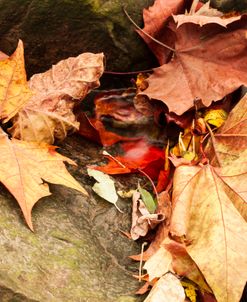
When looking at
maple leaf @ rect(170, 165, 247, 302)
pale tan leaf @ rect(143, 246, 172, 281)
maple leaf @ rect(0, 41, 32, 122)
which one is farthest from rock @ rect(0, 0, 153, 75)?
pale tan leaf @ rect(143, 246, 172, 281)

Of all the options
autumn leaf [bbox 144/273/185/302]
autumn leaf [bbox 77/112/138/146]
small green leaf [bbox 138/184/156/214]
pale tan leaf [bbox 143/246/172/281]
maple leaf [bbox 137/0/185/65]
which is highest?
maple leaf [bbox 137/0/185/65]

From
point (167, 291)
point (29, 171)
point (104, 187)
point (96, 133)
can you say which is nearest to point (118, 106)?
point (96, 133)

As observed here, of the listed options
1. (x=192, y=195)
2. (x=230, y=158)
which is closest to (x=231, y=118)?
(x=230, y=158)

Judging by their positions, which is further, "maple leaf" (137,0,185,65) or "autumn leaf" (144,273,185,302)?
"maple leaf" (137,0,185,65)

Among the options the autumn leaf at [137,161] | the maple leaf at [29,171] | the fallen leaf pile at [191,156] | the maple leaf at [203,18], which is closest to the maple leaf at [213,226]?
the fallen leaf pile at [191,156]

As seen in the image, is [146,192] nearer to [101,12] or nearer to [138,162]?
[138,162]

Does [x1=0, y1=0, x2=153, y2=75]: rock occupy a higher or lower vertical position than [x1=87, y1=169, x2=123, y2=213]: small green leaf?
higher

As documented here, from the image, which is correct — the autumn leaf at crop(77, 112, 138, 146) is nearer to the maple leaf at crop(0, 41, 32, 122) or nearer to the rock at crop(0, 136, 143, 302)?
the rock at crop(0, 136, 143, 302)

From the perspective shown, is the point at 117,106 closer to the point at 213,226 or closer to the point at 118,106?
the point at 118,106
